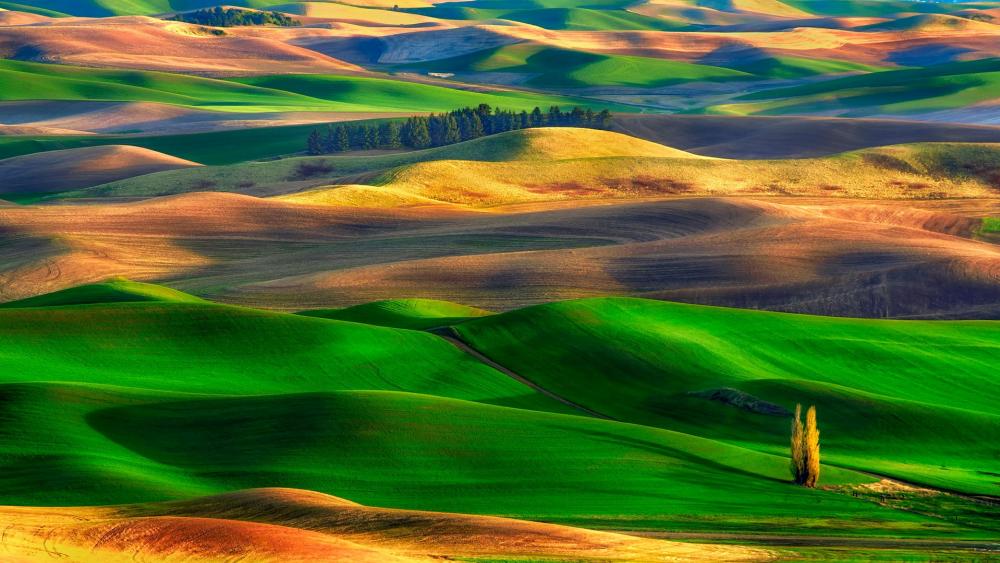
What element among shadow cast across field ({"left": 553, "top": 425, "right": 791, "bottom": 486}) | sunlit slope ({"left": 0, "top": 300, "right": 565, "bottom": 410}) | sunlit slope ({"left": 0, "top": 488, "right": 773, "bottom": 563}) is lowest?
sunlit slope ({"left": 0, "top": 300, "right": 565, "bottom": 410})

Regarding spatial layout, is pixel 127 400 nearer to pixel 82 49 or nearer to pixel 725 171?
pixel 725 171

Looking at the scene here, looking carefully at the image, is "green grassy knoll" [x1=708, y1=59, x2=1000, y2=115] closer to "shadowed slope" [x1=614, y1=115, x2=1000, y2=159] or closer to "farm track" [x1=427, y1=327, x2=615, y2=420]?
"shadowed slope" [x1=614, y1=115, x2=1000, y2=159]

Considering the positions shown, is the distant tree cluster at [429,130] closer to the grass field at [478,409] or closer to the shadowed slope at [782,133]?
the shadowed slope at [782,133]

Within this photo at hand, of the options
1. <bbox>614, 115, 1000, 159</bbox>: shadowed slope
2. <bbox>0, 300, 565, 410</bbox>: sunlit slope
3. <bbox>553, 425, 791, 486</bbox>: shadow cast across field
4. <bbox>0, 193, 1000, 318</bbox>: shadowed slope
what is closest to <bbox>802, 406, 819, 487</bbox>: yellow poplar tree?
<bbox>553, 425, 791, 486</bbox>: shadow cast across field

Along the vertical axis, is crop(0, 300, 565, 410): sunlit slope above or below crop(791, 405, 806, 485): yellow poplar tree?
below

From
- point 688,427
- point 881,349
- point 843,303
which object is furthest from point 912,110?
point 688,427

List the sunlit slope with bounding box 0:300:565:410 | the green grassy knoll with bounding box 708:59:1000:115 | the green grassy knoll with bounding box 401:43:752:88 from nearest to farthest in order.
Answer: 1. the sunlit slope with bounding box 0:300:565:410
2. the green grassy knoll with bounding box 708:59:1000:115
3. the green grassy knoll with bounding box 401:43:752:88

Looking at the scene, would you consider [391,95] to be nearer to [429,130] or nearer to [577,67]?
[577,67]

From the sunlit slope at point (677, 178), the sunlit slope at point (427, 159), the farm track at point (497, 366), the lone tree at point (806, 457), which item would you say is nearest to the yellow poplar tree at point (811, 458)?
the lone tree at point (806, 457)
